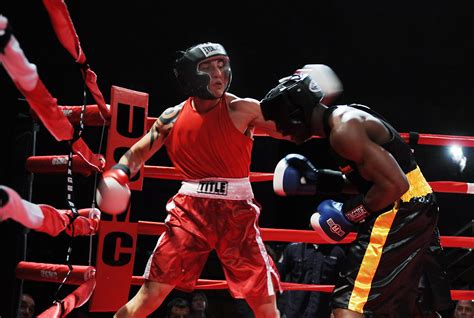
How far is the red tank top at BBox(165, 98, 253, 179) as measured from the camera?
276 cm

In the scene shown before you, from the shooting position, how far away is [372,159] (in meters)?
2.16

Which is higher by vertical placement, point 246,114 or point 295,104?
point 295,104

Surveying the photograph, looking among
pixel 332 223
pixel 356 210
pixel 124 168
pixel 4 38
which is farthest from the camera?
pixel 124 168

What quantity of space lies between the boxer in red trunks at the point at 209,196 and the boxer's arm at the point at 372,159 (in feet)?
2.12

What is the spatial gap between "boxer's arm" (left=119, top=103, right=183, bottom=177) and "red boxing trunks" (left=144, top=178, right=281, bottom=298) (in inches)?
8.6

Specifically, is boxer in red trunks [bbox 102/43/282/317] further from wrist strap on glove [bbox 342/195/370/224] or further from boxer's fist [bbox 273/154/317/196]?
A: wrist strap on glove [bbox 342/195/370/224]

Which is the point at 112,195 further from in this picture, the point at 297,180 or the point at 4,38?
the point at 4,38

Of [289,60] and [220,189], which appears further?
[289,60]

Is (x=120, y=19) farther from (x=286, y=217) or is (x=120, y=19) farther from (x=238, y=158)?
(x=238, y=158)

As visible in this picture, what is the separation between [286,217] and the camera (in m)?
5.75

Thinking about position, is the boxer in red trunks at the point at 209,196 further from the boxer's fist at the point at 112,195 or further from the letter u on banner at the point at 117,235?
the boxer's fist at the point at 112,195

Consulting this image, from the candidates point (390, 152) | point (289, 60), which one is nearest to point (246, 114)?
point (390, 152)

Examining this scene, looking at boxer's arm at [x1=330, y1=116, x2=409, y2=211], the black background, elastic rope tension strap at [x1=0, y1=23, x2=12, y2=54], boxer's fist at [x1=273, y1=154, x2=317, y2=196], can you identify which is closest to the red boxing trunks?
boxer's fist at [x1=273, y1=154, x2=317, y2=196]

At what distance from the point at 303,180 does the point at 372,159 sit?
36 cm
